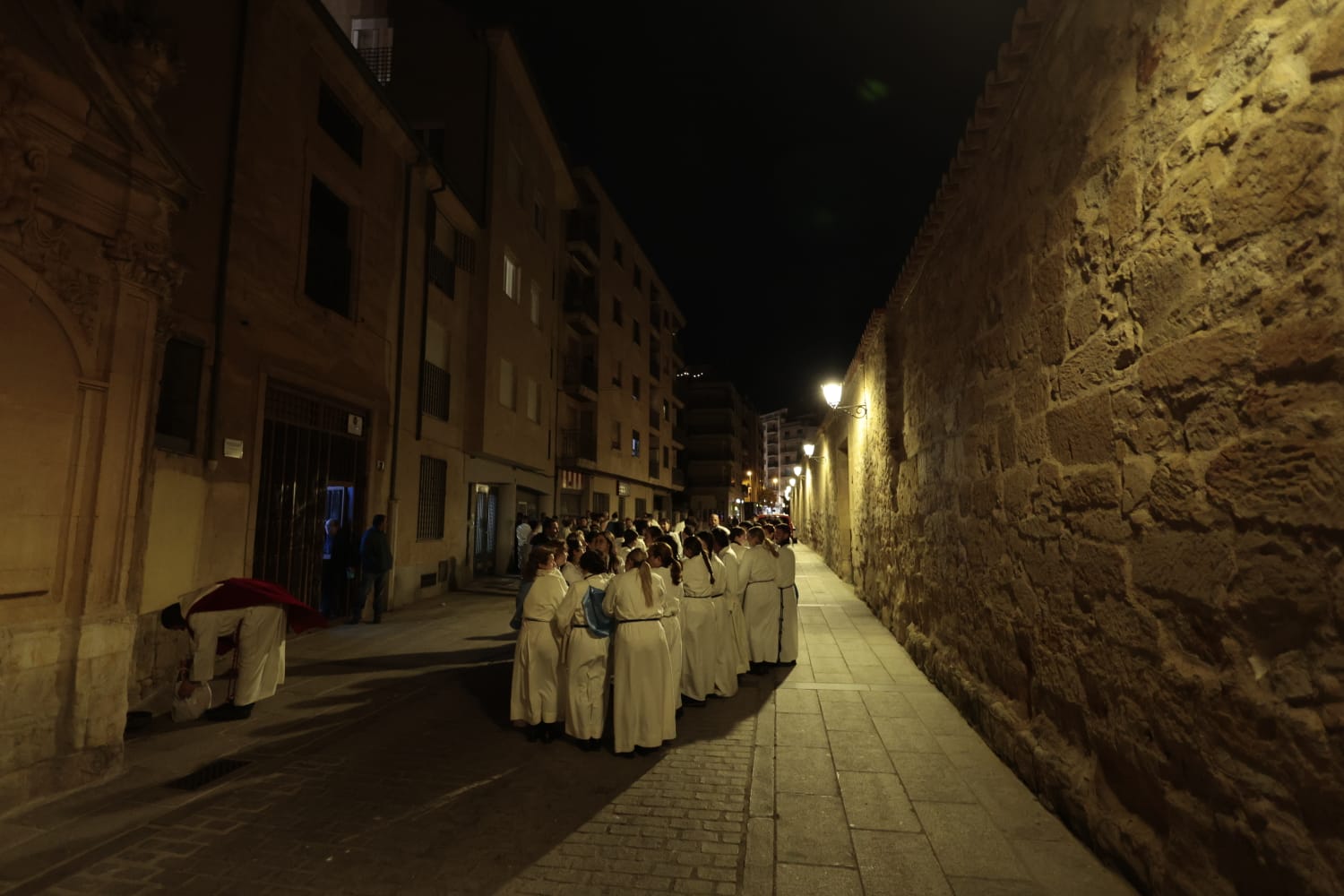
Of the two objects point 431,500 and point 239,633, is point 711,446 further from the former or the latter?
point 239,633

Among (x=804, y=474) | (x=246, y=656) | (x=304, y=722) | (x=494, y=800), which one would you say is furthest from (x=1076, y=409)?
(x=804, y=474)

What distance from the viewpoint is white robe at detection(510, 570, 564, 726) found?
5715 mm

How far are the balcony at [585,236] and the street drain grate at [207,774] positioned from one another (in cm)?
2160

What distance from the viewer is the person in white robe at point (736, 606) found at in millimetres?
7539

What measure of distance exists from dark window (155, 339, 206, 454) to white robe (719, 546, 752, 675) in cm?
629

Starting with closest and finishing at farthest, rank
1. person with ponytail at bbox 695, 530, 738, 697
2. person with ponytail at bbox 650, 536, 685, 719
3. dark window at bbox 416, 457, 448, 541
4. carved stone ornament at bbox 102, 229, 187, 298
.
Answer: carved stone ornament at bbox 102, 229, 187, 298 < person with ponytail at bbox 650, 536, 685, 719 < person with ponytail at bbox 695, 530, 738, 697 < dark window at bbox 416, 457, 448, 541

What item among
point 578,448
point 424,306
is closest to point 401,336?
point 424,306

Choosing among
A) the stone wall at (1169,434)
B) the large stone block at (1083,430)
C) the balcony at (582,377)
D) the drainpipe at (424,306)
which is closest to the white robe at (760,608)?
the stone wall at (1169,434)

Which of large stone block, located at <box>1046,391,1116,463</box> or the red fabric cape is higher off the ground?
large stone block, located at <box>1046,391,1116,463</box>

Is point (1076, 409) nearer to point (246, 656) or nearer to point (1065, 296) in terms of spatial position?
point (1065, 296)

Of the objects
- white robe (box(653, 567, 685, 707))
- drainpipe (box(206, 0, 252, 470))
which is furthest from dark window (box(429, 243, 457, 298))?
white robe (box(653, 567, 685, 707))

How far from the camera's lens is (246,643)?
Answer: 6.14 metres

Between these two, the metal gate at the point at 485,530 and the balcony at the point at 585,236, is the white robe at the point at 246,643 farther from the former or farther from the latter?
the balcony at the point at 585,236

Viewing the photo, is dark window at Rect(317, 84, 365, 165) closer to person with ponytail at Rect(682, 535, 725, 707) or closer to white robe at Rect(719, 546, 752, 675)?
person with ponytail at Rect(682, 535, 725, 707)
